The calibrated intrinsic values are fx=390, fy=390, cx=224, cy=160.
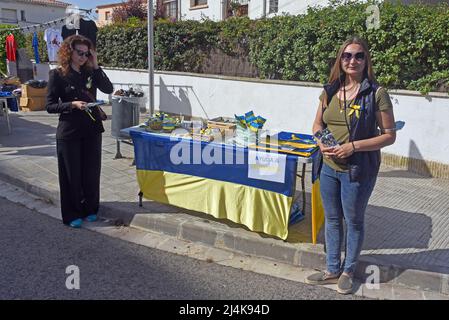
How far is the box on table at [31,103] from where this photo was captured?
37.7 feet

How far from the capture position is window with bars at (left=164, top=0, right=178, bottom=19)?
17.6 meters

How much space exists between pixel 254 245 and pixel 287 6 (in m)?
10.2

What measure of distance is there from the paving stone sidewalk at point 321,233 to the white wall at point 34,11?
37.5 meters

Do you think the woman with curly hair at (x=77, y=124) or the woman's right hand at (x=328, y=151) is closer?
the woman's right hand at (x=328, y=151)

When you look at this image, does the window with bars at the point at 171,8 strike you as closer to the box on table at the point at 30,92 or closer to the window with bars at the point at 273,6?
the window with bars at the point at 273,6

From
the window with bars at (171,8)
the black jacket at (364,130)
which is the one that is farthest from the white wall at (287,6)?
the black jacket at (364,130)

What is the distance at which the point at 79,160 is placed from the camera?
4156 mm

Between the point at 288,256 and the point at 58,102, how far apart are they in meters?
2.74

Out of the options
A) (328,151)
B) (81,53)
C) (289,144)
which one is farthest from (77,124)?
(328,151)

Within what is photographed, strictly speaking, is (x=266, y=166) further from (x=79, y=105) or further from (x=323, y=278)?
(x=79, y=105)

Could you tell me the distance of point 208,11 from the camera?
1552 cm

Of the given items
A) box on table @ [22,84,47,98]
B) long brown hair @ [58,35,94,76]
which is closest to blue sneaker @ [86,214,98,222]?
long brown hair @ [58,35,94,76]

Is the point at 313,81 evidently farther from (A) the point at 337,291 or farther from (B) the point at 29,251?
(B) the point at 29,251
